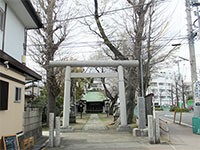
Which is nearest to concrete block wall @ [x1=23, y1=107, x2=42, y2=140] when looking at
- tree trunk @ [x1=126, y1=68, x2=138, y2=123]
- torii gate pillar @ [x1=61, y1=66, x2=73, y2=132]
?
torii gate pillar @ [x1=61, y1=66, x2=73, y2=132]

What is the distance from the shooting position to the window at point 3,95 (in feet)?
21.3

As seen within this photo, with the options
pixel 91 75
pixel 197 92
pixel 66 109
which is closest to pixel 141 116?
pixel 197 92

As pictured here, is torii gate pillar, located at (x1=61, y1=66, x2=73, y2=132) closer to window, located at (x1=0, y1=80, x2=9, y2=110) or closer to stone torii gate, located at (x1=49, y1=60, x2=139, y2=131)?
stone torii gate, located at (x1=49, y1=60, x2=139, y2=131)

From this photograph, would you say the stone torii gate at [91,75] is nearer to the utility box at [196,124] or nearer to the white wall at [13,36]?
the white wall at [13,36]

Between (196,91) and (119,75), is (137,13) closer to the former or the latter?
(119,75)

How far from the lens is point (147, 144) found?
8.64 metres

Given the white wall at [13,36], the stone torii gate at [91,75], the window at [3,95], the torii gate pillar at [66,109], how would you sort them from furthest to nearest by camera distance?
the stone torii gate at [91,75], the torii gate pillar at [66,109], the white wall at [13,36], the window at [3,95]

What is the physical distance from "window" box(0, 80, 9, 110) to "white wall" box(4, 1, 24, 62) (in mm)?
1726

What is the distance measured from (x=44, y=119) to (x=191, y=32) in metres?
15.7

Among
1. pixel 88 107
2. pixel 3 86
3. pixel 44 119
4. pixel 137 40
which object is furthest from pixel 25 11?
pixel 88 107

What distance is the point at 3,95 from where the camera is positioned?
260 inches

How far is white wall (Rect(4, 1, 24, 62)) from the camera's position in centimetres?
802

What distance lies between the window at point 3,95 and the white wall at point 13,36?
5.66ft

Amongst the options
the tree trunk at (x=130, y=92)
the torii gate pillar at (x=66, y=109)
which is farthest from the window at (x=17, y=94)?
the tree trunk at (x=130, y=92)
